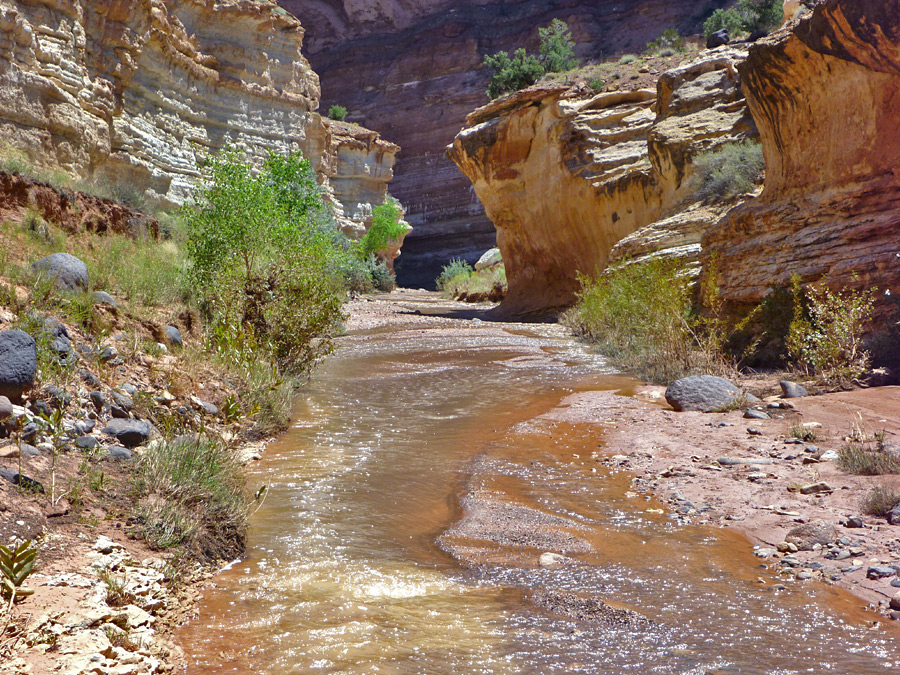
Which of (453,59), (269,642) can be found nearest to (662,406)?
(269,642)

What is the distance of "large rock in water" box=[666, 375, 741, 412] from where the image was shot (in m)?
6.97

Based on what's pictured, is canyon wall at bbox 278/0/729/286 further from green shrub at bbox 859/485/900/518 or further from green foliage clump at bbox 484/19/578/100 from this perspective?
green shrub at bbox 859/485/900/518

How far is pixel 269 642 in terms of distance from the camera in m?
2.70

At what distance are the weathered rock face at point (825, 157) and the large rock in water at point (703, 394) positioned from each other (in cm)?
248

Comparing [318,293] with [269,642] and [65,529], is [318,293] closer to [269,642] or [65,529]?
[65,529]

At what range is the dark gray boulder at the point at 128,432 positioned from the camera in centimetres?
439

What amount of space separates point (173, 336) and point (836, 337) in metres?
7.34

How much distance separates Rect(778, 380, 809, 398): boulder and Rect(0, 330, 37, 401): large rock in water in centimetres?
699

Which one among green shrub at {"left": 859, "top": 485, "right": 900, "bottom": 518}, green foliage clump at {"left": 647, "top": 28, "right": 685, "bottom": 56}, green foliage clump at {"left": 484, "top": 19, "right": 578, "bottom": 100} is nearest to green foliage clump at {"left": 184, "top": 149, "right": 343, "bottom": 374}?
green shrub at {"left": 859, "top": 485, "right": 900, "bottom": 518}

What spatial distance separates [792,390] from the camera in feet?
23.4

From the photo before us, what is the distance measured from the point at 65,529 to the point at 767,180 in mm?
11180

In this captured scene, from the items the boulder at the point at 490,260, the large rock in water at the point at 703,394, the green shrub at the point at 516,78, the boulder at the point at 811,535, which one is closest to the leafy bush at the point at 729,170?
the large rock in water at the point at 703,394

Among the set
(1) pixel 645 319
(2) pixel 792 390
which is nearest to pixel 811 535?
(2) pixel 792 390

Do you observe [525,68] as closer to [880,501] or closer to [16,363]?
[880,501]
